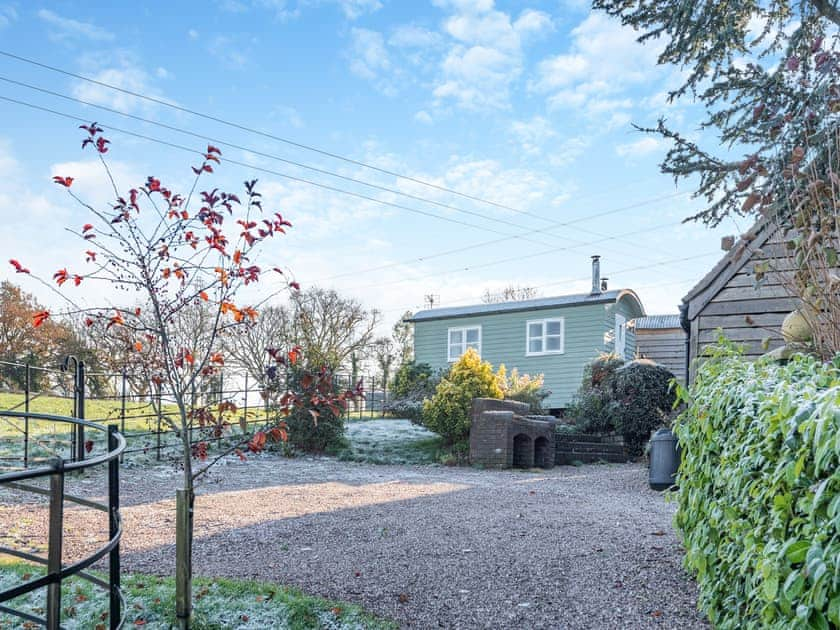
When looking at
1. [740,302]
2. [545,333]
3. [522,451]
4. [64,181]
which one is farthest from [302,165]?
[64,181]

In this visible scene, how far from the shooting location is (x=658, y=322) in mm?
23000

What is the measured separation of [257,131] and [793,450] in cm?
1446

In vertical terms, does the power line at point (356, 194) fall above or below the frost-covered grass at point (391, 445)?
above

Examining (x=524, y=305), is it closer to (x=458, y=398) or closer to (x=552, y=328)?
(x=552, y=328)

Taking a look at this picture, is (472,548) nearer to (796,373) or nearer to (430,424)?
(796,373)

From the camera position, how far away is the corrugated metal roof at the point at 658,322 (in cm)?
2200

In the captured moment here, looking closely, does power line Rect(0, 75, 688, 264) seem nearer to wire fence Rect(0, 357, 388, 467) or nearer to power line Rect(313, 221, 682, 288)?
power line Rect(313, 221, 682, 288)

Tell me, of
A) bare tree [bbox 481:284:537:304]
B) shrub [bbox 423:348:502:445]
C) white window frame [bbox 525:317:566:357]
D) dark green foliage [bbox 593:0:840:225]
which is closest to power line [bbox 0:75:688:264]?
dark green foliage [bbox 593:0:840:225]

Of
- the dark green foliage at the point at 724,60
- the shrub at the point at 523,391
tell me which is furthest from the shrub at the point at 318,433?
the dark green foliage at the point at 724,60

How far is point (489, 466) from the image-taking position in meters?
11.1

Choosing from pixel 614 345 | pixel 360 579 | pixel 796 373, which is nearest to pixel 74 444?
pixel 360 579

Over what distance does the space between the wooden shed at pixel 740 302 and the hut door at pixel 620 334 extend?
994 centimetres

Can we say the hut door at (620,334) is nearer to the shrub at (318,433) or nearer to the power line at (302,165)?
the power line at (302,165)

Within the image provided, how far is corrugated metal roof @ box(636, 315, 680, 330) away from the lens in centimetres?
2200
